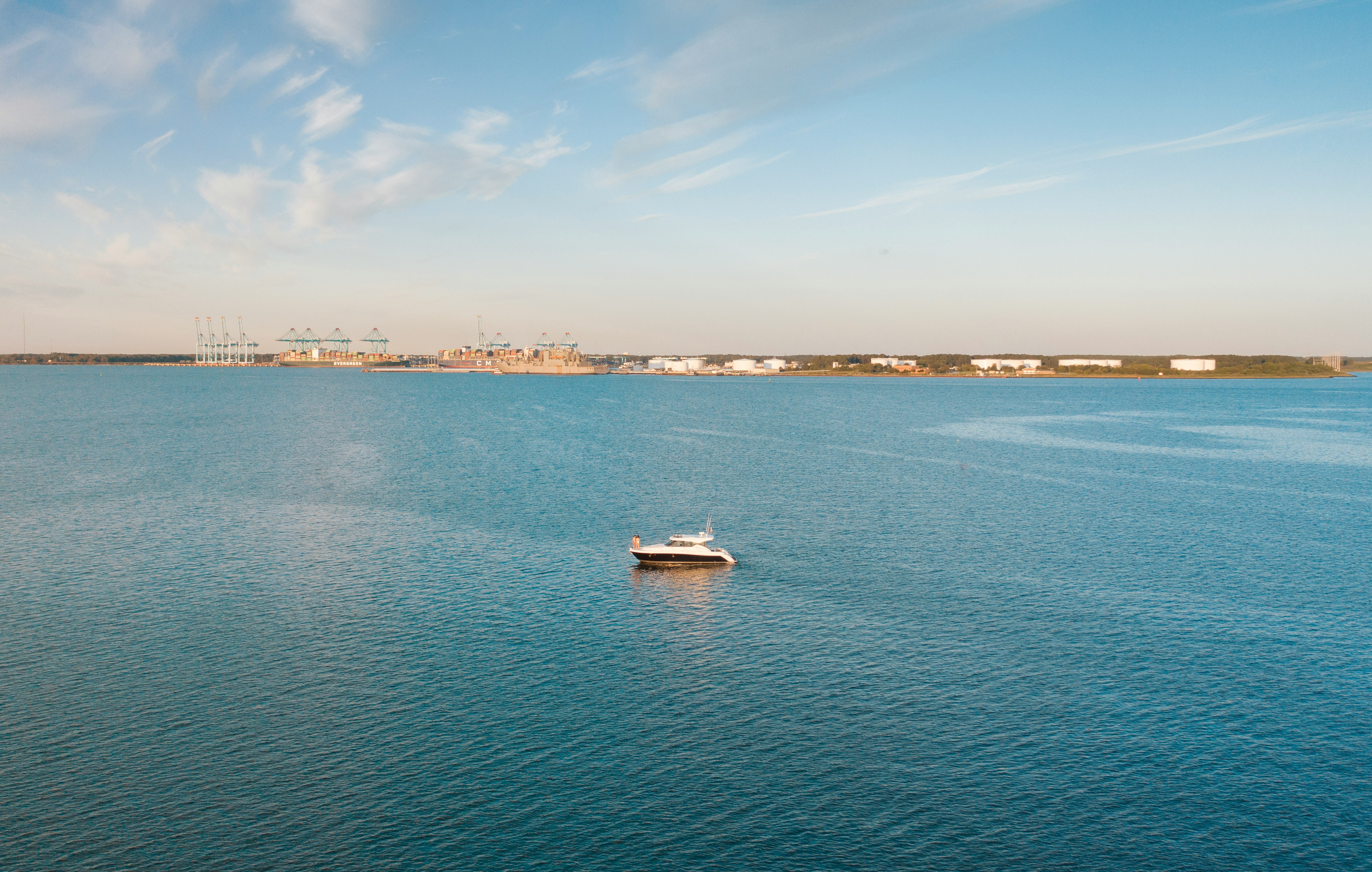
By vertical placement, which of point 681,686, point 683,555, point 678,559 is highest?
point 683,555

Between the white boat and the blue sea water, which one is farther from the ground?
the white boat

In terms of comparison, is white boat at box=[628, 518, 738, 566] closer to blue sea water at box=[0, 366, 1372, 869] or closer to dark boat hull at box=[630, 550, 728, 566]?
dark boat hull at box=[630, 550, 728, 566]

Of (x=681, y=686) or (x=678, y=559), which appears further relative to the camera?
(x=678, y=559)

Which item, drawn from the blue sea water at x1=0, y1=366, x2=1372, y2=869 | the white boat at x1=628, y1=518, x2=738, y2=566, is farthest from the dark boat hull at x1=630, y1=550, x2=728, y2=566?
the blue sea water at x1=0, y1=366, x2=1372, y2=869

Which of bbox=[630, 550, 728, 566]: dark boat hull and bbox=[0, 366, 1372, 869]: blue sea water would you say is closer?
bbox=[0, 366, 1372, 869]: blue sea water

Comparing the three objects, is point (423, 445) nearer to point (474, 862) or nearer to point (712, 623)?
point (712, 623)

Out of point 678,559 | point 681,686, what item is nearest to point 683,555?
point 678,559

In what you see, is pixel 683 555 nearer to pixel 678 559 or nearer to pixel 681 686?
pixel 678 559
